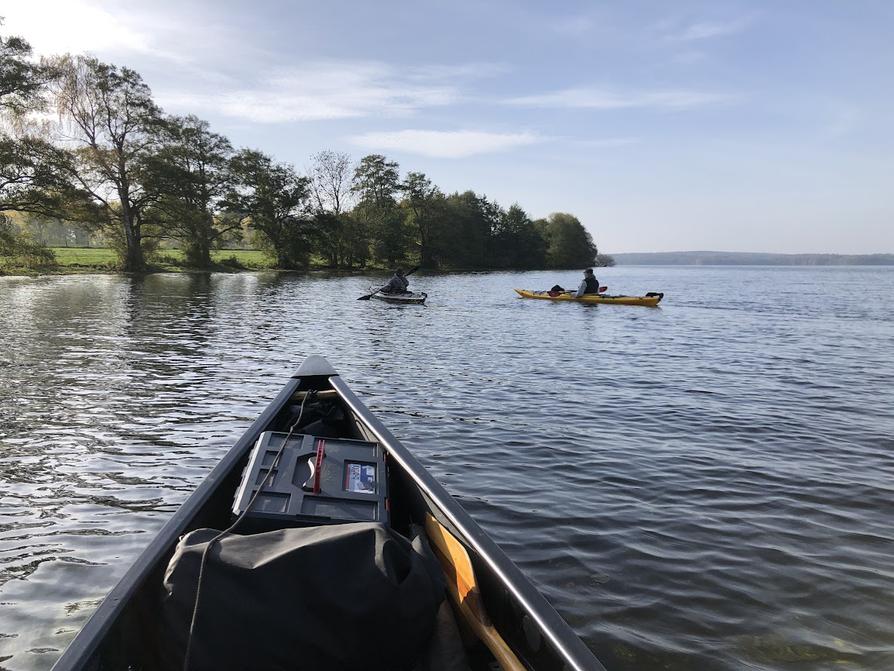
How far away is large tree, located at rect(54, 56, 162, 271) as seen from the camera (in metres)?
43.0

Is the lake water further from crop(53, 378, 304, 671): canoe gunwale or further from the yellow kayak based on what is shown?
the yellow kayak

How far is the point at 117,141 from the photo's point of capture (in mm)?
46250

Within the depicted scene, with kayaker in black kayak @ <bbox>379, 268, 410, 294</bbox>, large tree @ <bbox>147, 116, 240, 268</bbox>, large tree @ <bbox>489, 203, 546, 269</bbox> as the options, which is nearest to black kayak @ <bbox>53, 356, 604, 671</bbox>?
kayaker in black kayak @ <bbox>379, 268, 410, 294</bbox>

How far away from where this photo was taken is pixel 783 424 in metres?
8.91

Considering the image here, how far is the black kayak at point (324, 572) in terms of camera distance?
239 cm

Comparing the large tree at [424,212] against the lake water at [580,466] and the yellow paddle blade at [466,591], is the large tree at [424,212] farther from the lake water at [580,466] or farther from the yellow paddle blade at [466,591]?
the yellow paddle blade at [466,591]

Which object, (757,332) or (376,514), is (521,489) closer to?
(376,514)

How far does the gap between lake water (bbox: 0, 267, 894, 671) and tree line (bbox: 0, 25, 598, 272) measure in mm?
24798

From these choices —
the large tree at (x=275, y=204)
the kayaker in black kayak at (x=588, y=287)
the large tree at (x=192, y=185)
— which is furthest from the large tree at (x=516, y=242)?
the kayaker in black kayak at (x=588, y=287)

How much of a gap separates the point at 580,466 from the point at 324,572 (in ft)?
16.3

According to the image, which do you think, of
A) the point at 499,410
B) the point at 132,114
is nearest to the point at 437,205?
the point at 132,114

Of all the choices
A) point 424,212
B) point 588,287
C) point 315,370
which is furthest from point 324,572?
point 424,212

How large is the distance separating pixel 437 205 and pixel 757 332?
69.5 metres

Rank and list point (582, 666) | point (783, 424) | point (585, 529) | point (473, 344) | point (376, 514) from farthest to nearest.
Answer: point (473, 344) → point (783, 424) → point (585, 529) → point (376, 514) → point (582, 666)
